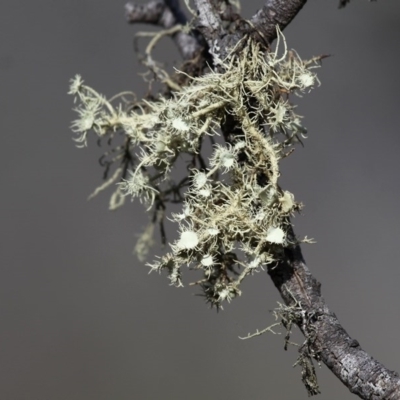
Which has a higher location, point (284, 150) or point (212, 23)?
point (212, 23)

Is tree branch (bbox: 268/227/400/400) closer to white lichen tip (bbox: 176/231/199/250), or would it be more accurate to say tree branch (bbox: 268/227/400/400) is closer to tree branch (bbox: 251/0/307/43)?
white lichen tip (bbox: 176/231/199/250)

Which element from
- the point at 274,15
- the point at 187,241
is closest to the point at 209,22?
the point at 274,15

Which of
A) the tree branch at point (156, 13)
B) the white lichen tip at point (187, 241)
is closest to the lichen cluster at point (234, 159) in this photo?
the white lichen tip at point (187, 241)

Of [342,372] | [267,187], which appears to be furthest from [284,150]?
[342,372]

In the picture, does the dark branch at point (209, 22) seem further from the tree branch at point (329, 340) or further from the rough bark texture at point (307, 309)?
the tree branch at point (329, 340)

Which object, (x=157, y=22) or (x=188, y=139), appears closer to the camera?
(x=188, y=139)

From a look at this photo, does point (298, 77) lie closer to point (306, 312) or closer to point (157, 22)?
point (306, 312)

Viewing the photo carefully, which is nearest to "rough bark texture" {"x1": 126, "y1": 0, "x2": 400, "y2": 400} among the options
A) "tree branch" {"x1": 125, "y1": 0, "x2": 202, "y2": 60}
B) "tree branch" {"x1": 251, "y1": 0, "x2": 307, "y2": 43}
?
"tree branch" {"x1": 251, "y1": 0, "x2": 307, "y2": 43}
